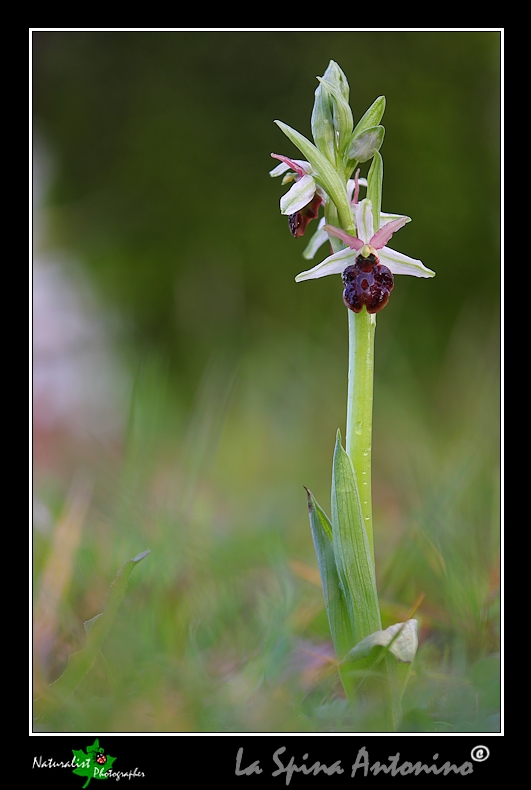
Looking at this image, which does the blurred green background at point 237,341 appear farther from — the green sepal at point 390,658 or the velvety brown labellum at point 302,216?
the velvety brown labellum at point 302,216

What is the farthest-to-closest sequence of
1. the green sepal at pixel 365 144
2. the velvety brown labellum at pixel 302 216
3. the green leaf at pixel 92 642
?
1. the velvety brown labellum at pixel 302 216
2. the green sepal at pixel 365 144
3. the green leaf at pixel 92 642

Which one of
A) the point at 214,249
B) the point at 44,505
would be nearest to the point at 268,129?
the point at 214,249

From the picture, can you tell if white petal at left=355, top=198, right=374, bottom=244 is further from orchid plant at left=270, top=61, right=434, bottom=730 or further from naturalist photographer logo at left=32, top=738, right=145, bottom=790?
naturalist photographer logo at left=32, top=738, right=145, bottom=790

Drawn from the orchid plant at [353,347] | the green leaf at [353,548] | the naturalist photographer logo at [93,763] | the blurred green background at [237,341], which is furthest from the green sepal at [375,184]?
the naturalist photographer logo at [93,763]

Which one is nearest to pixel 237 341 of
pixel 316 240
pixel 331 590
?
pixel 316 240

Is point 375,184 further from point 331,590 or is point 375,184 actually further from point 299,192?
point 331,590

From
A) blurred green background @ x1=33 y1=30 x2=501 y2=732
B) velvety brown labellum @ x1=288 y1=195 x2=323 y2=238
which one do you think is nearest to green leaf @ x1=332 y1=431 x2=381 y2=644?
blurred green background @ x1=33 y1=30 x2=501 y2=732
